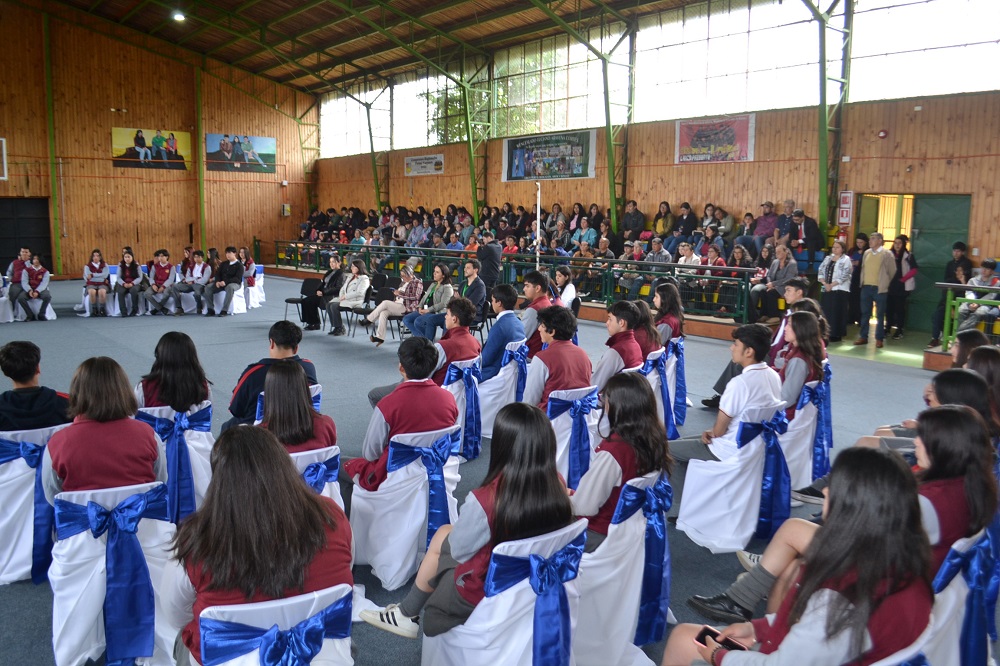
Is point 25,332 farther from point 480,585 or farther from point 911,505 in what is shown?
point 911,505

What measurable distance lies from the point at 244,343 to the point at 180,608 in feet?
26.2

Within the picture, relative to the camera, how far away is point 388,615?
117 inches

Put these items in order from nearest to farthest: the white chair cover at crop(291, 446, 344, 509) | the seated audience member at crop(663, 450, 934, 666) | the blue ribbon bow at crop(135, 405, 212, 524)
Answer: the seated audience member at crop(663, 450, 934, 666) → the white chair cover at crop(291, 446, 344, 509) → the blue ribbon bow at crop(135, 405, 212, 524)

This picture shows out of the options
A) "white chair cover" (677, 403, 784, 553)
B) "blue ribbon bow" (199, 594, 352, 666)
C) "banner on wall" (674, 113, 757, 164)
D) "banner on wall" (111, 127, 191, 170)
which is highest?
"banner on wall" (111, 127, 191, 170)

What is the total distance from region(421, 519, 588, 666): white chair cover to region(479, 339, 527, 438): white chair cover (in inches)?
129

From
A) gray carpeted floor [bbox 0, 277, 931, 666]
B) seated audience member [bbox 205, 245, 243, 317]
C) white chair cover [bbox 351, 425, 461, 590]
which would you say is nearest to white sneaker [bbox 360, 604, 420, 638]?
gray carpeted floor [bbox 0, 277, 931, 666]

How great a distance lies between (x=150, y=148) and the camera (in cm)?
2033

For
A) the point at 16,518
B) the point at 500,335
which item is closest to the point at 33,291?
the point at 500,335

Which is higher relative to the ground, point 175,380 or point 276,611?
point 175,380

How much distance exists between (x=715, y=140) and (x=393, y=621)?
12.0 m

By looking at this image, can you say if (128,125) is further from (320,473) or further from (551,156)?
(320,473)

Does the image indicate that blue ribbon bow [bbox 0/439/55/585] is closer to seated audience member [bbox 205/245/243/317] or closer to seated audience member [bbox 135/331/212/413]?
seated audience member [bbox 135/331/212/413]

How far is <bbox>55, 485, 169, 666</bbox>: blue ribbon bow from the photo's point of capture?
8.54 feet

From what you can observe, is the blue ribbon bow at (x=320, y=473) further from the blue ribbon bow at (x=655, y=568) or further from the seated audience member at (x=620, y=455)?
the blue ribbon bow at (x=655, y=568)
